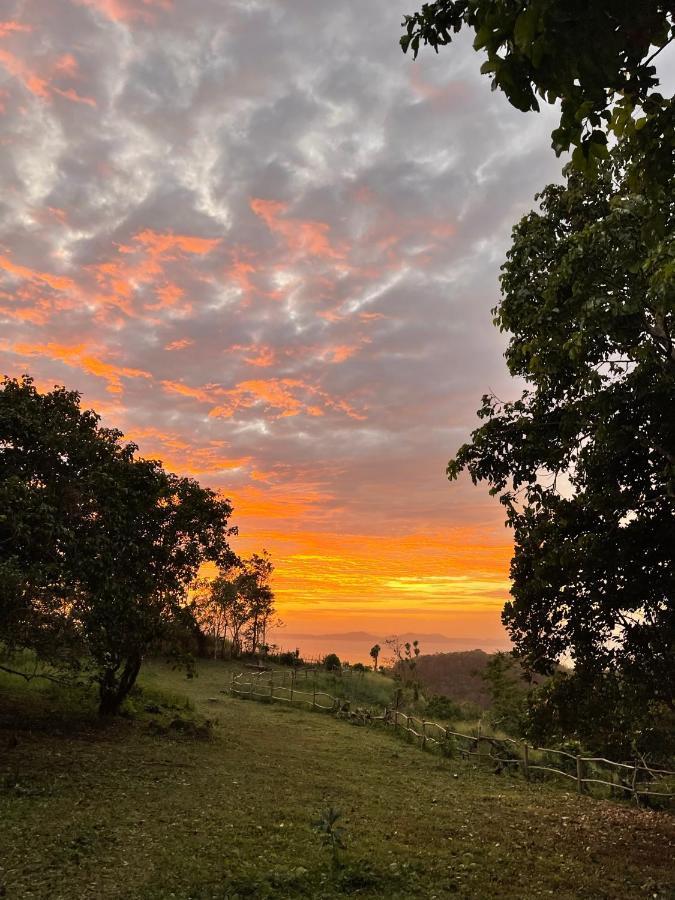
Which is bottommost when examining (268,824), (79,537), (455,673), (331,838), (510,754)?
(510,754)

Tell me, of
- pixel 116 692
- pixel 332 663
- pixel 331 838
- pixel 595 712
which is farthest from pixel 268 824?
pixel 332 663

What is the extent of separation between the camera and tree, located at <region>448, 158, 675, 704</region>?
12.0 m

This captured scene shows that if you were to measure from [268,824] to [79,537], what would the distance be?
887cm

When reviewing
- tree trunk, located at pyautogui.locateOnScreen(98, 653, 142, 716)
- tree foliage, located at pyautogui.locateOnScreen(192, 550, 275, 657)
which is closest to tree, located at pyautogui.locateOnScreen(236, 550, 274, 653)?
tree foliage, located at pyautogui.locateOnScreen(192, 550, 275, 657)

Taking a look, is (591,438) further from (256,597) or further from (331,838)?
(256,597)

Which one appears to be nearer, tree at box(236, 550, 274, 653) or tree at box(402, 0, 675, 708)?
tree at box(402, 0, 675, 708)

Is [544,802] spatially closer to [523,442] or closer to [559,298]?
[523,442]

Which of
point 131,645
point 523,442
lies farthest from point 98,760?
point 523,442

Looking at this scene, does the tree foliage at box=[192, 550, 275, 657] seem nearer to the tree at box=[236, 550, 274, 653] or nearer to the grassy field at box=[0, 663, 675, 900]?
the tree at box=[236, 550, 274, 653]

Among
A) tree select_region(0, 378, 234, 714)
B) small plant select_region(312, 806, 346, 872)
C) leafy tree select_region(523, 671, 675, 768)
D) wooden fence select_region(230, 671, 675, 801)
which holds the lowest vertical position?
wooden fence select_region(230, 671, 675, 801)

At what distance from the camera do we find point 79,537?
16.2 metres

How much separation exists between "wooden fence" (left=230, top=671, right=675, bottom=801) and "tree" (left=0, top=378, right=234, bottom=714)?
41.1ft

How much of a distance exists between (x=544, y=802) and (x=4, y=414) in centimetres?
1913

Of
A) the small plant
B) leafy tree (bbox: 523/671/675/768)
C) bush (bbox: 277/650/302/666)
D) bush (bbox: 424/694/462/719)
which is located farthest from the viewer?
bush (bbox: 277/650/302/666)
